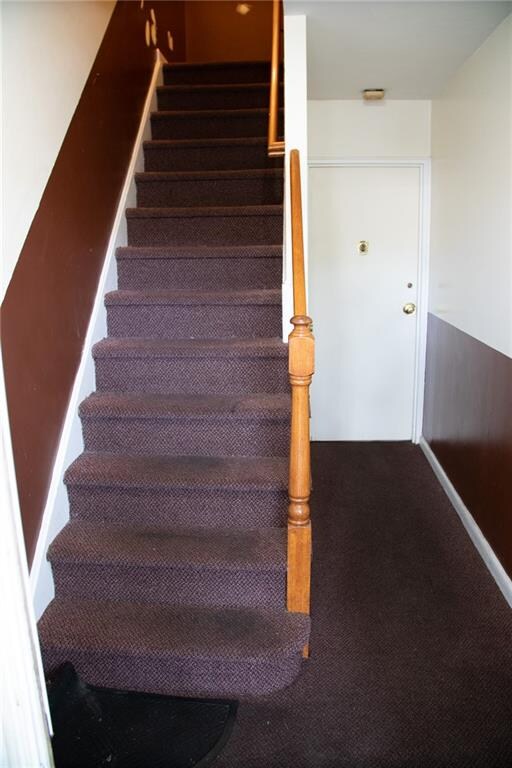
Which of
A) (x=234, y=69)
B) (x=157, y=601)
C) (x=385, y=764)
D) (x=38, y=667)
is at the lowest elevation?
(x=385, y=764)

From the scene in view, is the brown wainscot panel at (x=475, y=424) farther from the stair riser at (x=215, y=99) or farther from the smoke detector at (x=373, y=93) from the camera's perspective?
the stair riser at (x=215, y=99)

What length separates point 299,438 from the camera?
5.56 ft

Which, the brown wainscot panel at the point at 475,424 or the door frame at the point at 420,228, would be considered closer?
the brown wainscot panel at the point at 475,424

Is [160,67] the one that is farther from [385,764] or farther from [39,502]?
[385,764]

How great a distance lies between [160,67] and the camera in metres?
3.55

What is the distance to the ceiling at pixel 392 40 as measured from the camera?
2.11 metres

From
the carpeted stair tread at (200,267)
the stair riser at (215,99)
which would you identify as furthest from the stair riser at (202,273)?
the stair riser at (215,99)

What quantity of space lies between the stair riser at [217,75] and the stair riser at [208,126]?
0.54m

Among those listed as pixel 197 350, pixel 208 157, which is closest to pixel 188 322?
pixel 197 350

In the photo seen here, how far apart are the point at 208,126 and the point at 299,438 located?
2.31 m

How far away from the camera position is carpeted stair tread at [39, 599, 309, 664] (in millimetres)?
1750

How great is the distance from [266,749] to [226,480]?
0.82m

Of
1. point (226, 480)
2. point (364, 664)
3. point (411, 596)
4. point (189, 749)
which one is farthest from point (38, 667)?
point (411, 596)

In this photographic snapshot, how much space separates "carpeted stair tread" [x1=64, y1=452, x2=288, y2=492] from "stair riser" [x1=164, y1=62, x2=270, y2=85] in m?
2.60
